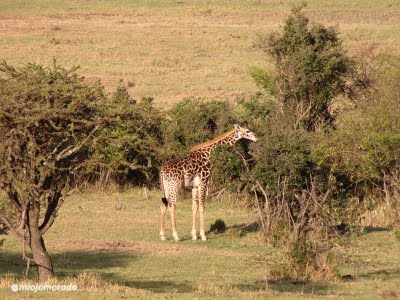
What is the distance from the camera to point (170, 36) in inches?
2480

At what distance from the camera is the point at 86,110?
17.0 m

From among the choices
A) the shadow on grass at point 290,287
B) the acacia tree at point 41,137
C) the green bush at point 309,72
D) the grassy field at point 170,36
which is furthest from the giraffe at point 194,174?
the grassy field at point 170,36

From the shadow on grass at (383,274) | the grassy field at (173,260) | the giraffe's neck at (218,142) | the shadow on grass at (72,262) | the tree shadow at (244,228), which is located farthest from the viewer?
the giraffe's neck at (218,142)

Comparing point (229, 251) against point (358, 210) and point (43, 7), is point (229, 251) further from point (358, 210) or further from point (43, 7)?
point (43, 7)

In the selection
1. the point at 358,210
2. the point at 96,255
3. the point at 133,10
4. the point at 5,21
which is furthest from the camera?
the point at 133,10

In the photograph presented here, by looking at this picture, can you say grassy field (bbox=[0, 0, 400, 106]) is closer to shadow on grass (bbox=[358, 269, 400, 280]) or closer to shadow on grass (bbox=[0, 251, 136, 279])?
shadow on grass (bbox=[0, 251, 136, 279])

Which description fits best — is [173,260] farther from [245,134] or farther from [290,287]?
[245,134]

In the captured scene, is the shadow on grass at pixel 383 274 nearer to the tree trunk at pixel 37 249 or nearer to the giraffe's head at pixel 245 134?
the tree trunk at pixel 37 249

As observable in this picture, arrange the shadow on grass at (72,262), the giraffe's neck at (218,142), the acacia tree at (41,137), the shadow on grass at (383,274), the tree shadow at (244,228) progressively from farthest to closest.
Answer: the giraffe's neck at (218,142), the tree shadow at (244,228), the shadow on grass at (72,262), the shadow on grass at (383,274), the acacia tree at (41,137)

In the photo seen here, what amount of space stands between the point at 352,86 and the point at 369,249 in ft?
32.7

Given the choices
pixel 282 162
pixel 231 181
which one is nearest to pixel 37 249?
pixel 282 162

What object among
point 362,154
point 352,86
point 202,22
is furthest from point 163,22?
point 362,154

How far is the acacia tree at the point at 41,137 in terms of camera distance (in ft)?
53.6

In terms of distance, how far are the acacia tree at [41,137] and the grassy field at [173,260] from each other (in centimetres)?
115
